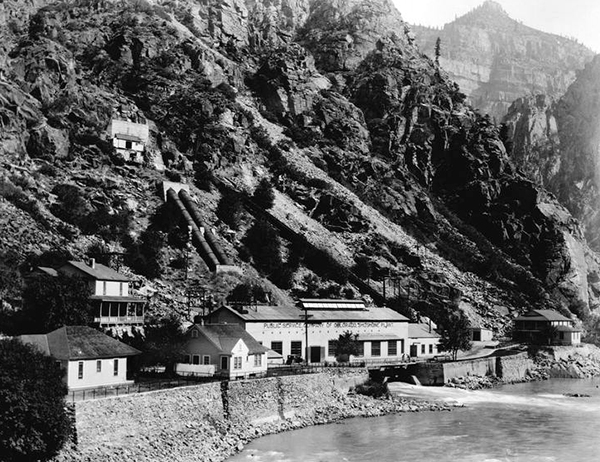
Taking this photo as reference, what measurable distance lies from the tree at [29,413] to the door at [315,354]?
44.9m

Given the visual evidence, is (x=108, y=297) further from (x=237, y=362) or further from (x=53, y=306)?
(x=237, y=362)

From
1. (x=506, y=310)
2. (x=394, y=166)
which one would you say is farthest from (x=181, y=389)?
(x=394, y=166)

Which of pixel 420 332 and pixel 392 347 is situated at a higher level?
pixel 420 332

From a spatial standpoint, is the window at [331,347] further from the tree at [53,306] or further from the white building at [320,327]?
the tree at [53,306]

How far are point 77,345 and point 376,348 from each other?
149 feet

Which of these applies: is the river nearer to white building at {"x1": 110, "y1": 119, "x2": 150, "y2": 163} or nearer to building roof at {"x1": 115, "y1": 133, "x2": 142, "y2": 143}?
white building at {"x1": 110, "y1": 119, "x2": 150, "y2": 163}

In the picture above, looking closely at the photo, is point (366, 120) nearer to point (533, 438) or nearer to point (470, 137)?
point (470, 137)

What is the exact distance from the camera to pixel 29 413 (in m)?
38.9

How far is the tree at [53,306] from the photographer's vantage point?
197 feet

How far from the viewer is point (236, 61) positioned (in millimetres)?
182375

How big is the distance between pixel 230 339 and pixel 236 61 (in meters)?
129

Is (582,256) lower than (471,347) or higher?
higher

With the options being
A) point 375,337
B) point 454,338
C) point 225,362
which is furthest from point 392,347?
→ point 225,362

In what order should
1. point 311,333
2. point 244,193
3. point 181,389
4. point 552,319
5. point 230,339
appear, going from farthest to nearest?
point 244,193 → point 552,319 → point 311,333 → point 230,339 → point 181,389
